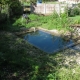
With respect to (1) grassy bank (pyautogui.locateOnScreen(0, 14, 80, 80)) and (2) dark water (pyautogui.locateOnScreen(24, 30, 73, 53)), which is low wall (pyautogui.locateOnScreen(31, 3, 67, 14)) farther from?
(1) grassy bank (pyautogui.locateOnScreen(0, 14, 80, 80))

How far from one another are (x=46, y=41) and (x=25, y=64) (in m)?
4.27

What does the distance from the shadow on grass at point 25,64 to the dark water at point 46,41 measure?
953 mm

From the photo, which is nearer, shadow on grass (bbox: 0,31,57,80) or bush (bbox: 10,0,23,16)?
shadow on grass (bbox: 0,31,57,80)

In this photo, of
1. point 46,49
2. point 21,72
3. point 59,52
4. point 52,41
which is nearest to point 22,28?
point 52,41

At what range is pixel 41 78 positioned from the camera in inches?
232

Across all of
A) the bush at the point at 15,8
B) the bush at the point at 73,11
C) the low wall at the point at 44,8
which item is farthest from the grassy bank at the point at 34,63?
the low wall at the point at 44,8

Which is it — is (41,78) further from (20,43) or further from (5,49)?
(20,43)

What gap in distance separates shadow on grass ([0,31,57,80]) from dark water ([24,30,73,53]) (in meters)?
0.95

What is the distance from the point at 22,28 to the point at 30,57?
244 inches

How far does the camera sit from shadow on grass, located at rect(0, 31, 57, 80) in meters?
6.13

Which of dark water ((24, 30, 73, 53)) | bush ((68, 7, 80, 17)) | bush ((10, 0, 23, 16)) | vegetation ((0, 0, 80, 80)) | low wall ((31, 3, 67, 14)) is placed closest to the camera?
vegetation ((0, 0, 80, 80))

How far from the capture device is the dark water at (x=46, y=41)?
964 cm

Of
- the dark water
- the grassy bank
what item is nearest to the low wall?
the dark water

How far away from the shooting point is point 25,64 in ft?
22.8
